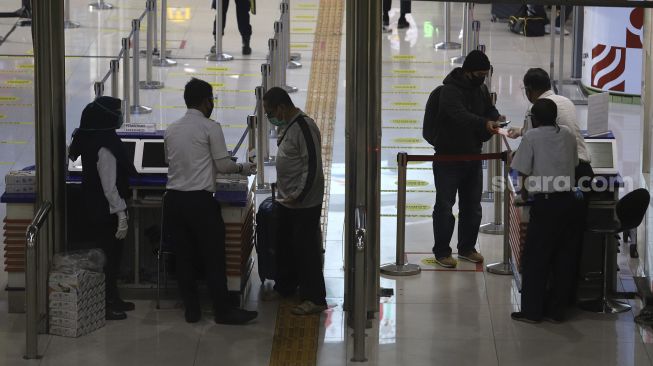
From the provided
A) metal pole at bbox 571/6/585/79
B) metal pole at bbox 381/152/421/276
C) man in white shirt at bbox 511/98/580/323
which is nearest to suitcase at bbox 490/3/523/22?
metal pole at bbox 571/6/585/79

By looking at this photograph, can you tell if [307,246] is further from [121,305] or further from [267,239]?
[121,305]

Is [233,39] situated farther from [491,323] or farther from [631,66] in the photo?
[491,323]

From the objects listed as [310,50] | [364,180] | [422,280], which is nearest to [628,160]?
[422,280]

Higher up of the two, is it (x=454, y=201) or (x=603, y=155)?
(x=603, y=155)

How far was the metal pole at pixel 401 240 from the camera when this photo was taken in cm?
920

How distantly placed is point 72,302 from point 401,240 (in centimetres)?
248

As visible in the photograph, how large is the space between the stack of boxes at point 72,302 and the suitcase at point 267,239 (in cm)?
117

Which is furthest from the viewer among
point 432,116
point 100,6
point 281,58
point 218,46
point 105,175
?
point 100,6

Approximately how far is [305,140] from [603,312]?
88.5 inches

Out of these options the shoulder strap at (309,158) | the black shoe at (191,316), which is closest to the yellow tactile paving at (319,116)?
the black shoe at (191,316)

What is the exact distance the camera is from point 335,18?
64.5 ft

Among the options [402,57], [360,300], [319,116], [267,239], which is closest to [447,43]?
[402,57]

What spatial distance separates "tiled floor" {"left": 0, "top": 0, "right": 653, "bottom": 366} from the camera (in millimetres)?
7906

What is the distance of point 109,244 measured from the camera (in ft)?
27.6
